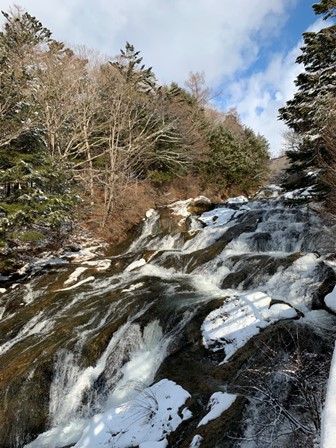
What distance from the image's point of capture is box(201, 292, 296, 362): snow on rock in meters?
5.76

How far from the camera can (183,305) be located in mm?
7496

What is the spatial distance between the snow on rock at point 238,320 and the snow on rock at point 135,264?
19.0ft

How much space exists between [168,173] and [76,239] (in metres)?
8.91

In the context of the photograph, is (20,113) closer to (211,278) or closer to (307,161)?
(211,278)

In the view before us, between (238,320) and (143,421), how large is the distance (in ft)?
8.26

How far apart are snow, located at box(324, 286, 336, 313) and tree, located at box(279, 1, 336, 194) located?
5.51 meters

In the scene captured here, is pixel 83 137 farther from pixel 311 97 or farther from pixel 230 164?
pixel 311 97

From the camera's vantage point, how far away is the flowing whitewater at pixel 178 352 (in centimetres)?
399

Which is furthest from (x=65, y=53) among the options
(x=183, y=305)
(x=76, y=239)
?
(x=183, y=305)

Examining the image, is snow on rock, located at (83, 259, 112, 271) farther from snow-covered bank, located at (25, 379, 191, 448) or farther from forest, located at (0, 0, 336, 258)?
snow-covered bank, located at (25, 379, 191, 448)

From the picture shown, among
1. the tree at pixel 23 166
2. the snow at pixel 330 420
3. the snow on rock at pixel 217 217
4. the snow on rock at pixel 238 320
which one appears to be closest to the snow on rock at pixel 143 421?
the snow on rock at pixel 238 320

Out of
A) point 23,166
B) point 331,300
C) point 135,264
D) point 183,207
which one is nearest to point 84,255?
point 135,264

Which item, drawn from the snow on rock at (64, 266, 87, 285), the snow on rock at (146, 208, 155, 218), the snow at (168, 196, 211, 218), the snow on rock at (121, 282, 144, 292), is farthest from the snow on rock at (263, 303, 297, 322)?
the snow on rock at (146, 208, 155, 218)

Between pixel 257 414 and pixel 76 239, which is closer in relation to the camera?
pixel 257 414
